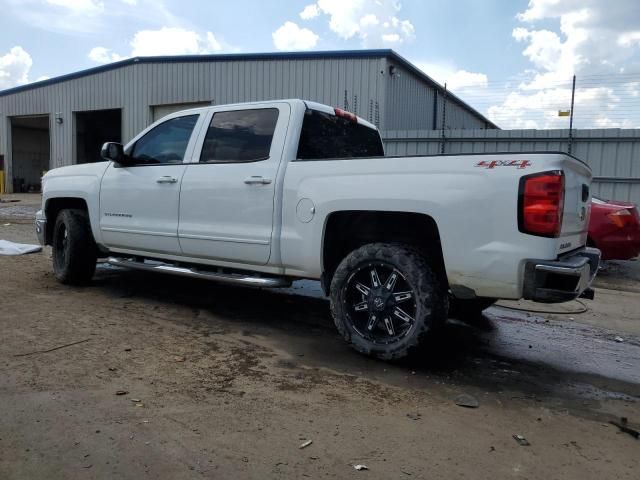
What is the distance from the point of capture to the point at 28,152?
3117cm

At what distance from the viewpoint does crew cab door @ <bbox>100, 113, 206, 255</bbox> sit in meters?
5.29

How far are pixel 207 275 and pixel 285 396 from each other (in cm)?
194

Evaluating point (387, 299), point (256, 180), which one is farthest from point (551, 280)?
point (256, 180)

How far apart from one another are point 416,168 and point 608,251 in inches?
228

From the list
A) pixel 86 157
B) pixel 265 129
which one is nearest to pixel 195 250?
pixel 265 129

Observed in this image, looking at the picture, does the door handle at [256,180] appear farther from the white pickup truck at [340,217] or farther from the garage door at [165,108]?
the garage door at [165,108]

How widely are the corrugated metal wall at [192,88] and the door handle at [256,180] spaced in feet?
38.5

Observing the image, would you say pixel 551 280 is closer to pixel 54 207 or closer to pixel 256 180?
pixel 256 180

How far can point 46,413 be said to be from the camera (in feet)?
9.95

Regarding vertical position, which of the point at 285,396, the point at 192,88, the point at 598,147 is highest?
the point at 192,88

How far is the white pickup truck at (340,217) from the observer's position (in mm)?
3461

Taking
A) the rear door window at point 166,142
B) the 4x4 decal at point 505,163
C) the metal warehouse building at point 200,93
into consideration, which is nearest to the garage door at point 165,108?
the metal warehouse building at point 200,93

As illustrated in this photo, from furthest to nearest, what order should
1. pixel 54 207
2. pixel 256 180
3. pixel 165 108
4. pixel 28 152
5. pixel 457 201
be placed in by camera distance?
pixel 28 152, pixel 165 108, pixel 54 207, pixel 256 180, pixel 457 201

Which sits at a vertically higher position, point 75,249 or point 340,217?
point 340,217
